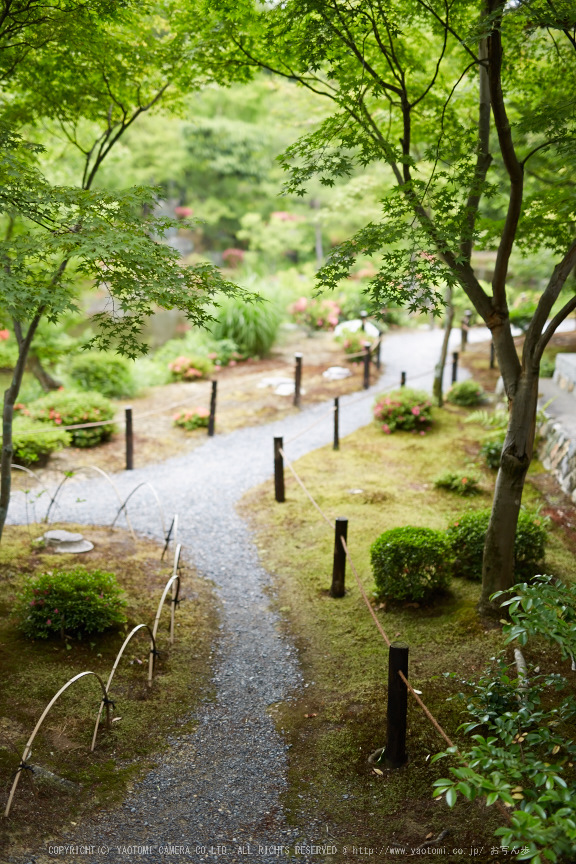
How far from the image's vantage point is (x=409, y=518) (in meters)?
7.52

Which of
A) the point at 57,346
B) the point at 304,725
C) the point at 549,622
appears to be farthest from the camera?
the point at 57,346

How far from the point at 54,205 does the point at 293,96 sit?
29.7 ft

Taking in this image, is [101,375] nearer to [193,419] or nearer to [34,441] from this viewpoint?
[193,419]

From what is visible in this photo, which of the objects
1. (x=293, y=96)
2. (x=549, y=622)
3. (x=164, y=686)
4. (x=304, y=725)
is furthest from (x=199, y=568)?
(x=293, y=96)

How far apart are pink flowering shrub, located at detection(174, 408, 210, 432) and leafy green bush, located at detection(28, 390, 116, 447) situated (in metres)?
1.21

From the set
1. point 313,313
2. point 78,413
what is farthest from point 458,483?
point 313,313

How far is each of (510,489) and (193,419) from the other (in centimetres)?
731

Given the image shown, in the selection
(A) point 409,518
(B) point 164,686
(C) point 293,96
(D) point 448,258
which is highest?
(C) point 293,96

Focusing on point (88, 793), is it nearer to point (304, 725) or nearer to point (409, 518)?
point (304, 725)

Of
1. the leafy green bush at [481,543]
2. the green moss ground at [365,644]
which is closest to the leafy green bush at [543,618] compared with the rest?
the green moss ground at [365,644]

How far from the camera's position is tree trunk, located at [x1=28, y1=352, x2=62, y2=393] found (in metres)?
11.9

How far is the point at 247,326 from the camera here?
15859 mm

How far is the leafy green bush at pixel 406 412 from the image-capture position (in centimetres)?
1072

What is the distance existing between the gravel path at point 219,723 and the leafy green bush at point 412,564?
1028mm
